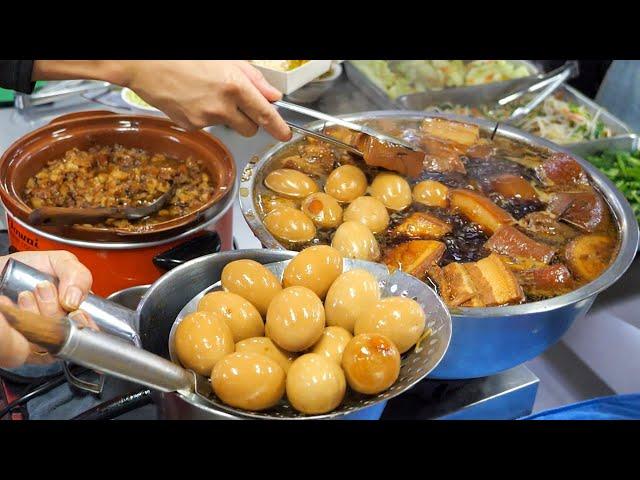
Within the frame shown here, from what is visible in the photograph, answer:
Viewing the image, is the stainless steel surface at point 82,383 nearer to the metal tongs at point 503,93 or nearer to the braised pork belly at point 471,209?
the braised pork belly at point 471,209

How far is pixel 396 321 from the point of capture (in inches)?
48.5

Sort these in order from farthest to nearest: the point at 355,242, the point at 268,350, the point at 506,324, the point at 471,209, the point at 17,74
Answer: the point at 471,209, the point at 17,74, the point at 355,242, the point at 506,324, the point at 268,350

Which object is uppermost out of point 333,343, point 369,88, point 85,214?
point 333,343

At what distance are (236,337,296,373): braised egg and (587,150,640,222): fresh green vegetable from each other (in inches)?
82.3

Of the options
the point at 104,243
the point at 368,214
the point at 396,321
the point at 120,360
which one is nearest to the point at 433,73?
the point at 368,214

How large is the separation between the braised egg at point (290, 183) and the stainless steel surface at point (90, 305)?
0.78 m

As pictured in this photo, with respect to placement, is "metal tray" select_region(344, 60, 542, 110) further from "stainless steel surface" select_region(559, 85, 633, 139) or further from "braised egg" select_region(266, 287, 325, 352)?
"braised egg" select_region(266, 287, 325, 352)

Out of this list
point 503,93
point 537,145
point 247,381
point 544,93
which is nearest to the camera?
point 247,381

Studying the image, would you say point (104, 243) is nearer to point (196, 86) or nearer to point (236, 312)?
point (196, 86)

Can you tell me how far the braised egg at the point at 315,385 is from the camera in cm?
114

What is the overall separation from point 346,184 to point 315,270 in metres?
0.65

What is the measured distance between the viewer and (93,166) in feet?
6.66

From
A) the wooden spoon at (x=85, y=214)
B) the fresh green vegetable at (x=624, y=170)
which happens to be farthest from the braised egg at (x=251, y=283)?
the fresh green vegetable at (x=624, y=170)
